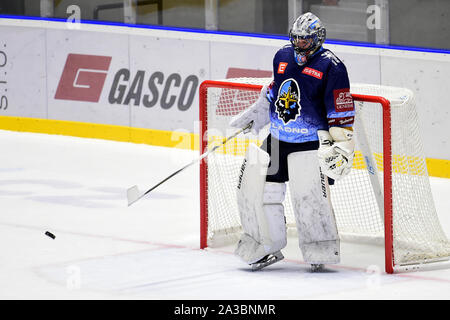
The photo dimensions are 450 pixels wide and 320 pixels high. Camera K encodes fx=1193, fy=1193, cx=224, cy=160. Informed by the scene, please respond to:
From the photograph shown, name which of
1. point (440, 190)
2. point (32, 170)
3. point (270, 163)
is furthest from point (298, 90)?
point (32, 170)

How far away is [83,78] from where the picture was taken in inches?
472

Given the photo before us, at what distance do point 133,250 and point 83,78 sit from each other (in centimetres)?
493

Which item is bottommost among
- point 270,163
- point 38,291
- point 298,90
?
point 38,291

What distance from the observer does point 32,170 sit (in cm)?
1038

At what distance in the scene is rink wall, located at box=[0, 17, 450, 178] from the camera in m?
9.75

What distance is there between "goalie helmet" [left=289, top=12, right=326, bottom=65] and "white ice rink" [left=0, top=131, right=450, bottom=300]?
121 centimetres

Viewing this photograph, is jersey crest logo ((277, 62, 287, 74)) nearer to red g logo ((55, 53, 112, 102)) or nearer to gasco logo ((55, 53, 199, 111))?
gasco logo ((55, 53, 199, 111))

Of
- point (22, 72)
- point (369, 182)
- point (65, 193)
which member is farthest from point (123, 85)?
point (369, 182)

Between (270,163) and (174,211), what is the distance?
2.05m

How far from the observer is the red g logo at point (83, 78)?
11.8 meters

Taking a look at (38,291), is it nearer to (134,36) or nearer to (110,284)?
(110,284)

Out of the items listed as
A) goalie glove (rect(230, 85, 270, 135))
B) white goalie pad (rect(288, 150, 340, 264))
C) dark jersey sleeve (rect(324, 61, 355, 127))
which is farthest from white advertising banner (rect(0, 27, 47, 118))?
dark jersey sleeve (rect(324, 61, 355, 127))

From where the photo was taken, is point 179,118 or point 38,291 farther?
point 179,118

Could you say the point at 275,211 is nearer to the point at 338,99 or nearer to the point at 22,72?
the point at 338,99
